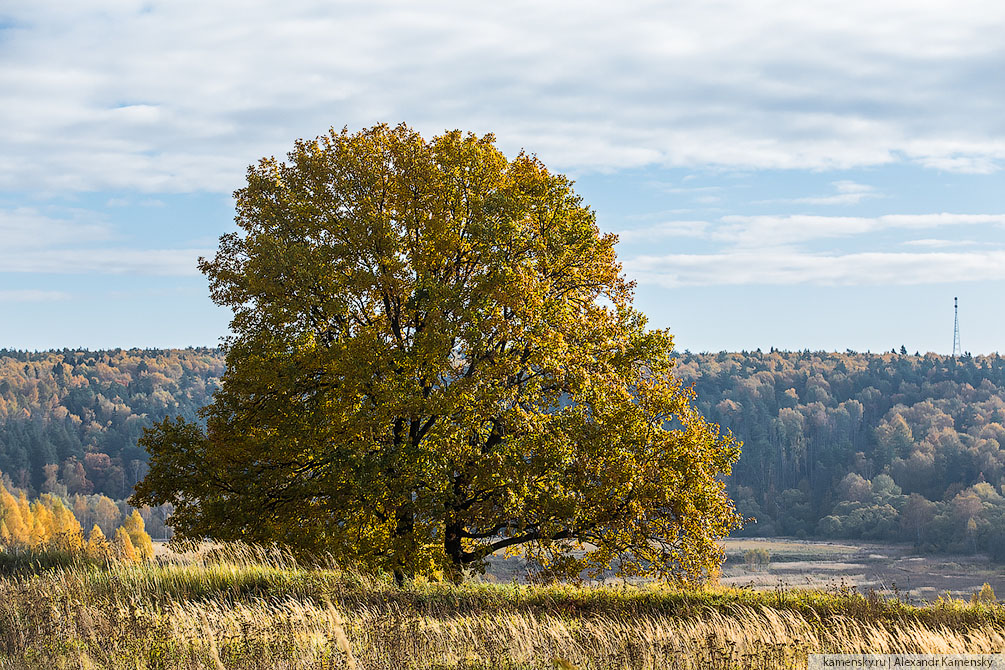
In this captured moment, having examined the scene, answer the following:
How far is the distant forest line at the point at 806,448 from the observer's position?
14675cm

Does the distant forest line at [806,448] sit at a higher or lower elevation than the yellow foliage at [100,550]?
lower

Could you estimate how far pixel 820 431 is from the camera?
186000mm

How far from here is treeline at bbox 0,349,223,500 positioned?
151125 mm

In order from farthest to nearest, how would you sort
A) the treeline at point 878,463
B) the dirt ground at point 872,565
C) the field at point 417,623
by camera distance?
the treeline at point 878,463
the dirt ground at point 872,565
the field at point 417,623

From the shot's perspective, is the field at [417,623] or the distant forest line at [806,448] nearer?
the field at [417,623]

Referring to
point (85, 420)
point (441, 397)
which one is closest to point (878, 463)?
point (85, 420)

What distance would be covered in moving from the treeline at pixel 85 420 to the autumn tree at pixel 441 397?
116 m

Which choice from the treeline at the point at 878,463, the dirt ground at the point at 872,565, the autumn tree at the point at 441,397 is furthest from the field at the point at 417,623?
the treeline at the point at 878,463

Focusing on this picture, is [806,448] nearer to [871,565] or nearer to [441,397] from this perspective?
[871,565]

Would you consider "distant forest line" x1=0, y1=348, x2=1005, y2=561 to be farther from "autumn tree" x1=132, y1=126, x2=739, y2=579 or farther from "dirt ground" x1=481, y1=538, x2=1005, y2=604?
"autumn tree" x1=132, y1=126, x2=739, y2=579

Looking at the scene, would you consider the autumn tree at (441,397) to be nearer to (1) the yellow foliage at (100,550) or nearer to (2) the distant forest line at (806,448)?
(1) the yellow foliage at (100,550)

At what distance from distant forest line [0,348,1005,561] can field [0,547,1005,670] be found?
127 m

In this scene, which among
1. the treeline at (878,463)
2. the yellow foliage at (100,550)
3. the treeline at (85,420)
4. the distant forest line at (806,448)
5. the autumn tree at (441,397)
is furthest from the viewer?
the treeline at (85,420)

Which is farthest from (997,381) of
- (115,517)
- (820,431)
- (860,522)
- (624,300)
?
(624,300)
